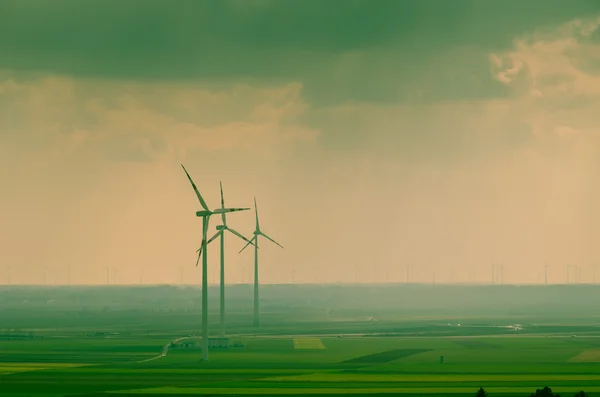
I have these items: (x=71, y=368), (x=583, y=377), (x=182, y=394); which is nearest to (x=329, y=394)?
(x=182, y=394)

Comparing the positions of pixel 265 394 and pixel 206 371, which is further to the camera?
pixel 206 371

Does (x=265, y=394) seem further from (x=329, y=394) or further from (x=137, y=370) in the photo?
(x=137, y=370)

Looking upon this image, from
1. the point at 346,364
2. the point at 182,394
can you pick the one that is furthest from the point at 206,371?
the point at 182,394

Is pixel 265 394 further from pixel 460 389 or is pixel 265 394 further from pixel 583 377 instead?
pixel 583 377

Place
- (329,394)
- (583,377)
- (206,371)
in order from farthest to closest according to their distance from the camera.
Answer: (206,371)
(583,377)
(329,394)

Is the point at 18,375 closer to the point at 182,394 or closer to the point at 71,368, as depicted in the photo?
the point at 71,368

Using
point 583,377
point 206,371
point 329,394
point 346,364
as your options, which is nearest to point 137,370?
point 206,371

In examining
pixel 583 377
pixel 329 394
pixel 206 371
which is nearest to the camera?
pixel 329 394

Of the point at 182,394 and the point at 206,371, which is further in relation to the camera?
the point at 206,371
